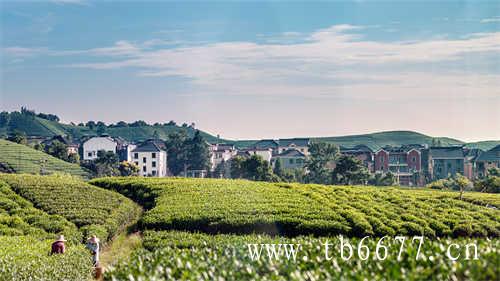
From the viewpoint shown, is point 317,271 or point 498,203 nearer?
point 317,271

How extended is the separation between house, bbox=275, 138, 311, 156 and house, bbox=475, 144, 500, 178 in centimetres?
1908

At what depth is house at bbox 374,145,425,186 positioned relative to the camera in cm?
4519

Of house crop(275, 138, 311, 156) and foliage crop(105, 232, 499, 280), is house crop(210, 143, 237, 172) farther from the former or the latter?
foliage crop(105, 232, 499, 280)

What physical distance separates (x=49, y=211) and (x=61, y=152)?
23757 millimetres

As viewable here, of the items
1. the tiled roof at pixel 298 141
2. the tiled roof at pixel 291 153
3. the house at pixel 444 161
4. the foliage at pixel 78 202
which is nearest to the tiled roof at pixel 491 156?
the house at pixel 444 161

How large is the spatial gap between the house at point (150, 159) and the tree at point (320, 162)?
31.9ft

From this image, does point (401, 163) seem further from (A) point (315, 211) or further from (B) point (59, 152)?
(A) point (315, 211)

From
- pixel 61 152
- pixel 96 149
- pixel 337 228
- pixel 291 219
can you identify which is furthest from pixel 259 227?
pixel 96 149

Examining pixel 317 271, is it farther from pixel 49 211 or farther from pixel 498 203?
pixel 498 203

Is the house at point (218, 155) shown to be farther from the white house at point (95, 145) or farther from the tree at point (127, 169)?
the white house at point (95, 145)

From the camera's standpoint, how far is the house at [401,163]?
4519cm

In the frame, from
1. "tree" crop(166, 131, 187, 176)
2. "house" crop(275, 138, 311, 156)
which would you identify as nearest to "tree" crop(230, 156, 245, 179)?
"tree" crop(166, 131, 187, 176)

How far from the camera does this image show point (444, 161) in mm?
45281

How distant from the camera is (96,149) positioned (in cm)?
4950
